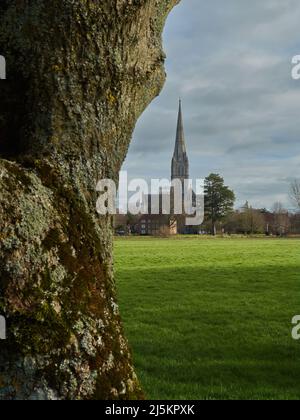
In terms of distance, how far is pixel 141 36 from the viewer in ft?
11.8

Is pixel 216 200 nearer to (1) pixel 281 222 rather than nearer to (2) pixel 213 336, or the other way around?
(1) pixel 281 222

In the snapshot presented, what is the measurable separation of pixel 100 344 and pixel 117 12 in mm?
2127

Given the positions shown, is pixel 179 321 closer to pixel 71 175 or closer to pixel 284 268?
pixel 71 175

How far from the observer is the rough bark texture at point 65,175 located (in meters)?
2.51

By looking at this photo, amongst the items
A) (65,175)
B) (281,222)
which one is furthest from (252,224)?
(65,175)

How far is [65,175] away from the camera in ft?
10.3

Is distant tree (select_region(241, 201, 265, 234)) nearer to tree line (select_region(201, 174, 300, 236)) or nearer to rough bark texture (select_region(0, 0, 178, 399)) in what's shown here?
tree line (select_region(201, 174, 300, 236))

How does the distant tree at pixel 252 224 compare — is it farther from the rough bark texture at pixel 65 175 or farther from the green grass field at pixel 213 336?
the rough bark texture at pixel 65 175

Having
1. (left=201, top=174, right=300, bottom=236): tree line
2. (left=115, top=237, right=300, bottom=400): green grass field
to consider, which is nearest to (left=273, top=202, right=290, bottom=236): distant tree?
(left=201, top=174, right=300, bottom=236): tree line

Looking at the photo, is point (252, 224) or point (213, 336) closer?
point (213, 336)

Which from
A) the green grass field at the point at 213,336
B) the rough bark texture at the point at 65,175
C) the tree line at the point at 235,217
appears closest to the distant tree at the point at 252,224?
the tree line at the point at 235,217

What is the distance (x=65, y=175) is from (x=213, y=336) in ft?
21.6
